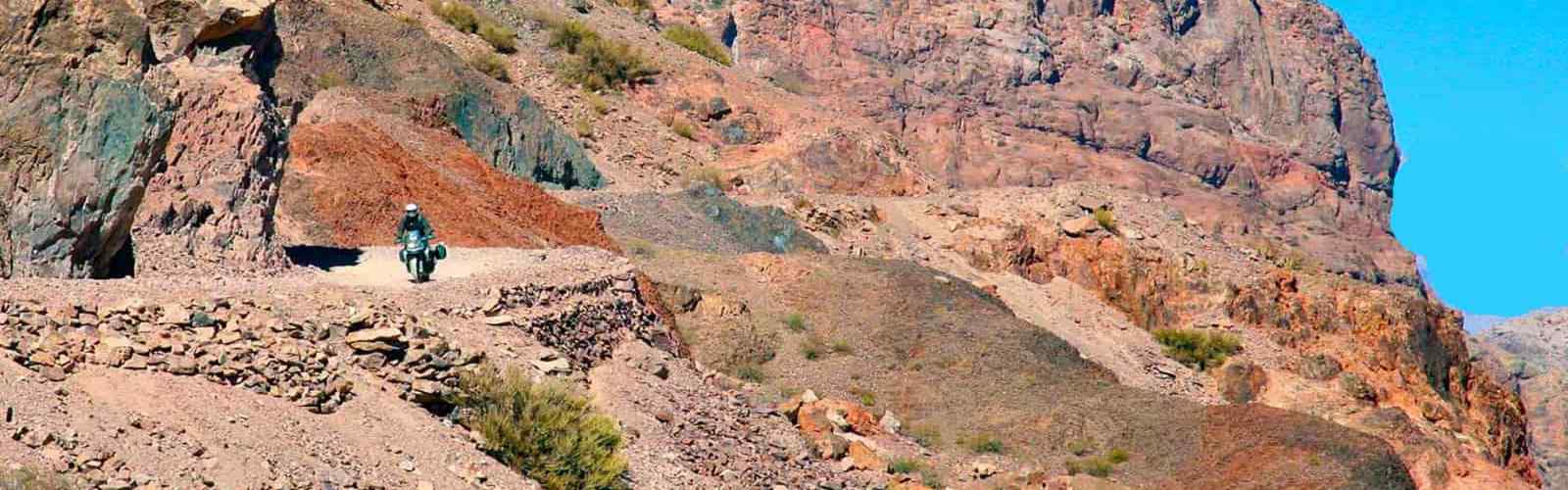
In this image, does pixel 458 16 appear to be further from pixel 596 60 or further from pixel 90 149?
pixel 90 149

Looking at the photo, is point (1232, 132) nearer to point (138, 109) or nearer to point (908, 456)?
point (908, 456)

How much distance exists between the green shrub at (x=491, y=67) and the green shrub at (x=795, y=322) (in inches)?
663

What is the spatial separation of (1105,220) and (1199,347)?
5.08m

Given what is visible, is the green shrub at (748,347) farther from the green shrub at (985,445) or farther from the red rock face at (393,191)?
the green shrub at (985,445)

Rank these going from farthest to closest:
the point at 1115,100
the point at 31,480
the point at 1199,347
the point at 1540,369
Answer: the point at 1115,100 < the point at 1540,369 < the point at 1199,347 < the point at 31,480

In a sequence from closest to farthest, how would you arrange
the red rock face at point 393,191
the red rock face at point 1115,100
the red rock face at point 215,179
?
the red rock face at point 215,179, the red rock face at point 393,191, the red rock face at point 1115,100

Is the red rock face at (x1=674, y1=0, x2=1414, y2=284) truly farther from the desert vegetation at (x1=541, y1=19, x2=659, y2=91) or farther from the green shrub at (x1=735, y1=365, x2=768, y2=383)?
the green shrub at (x1=735, y1=365, x2=768, y2=383)

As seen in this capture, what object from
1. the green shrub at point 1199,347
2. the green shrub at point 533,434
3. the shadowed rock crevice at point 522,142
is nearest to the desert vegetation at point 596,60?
the shadowed rock crevice at point 522,142

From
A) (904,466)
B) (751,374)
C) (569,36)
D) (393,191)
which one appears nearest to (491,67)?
(569,36)

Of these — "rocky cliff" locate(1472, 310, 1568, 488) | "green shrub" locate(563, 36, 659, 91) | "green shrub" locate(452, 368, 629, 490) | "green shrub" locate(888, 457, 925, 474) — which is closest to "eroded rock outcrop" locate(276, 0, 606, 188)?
"green shrub" locate(563, 36, 659, 91)

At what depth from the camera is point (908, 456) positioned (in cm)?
3017

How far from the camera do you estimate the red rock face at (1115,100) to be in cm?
9775

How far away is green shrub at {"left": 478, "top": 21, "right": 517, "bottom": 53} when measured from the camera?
5456 cm

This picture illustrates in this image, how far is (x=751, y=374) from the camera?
3269 cm
